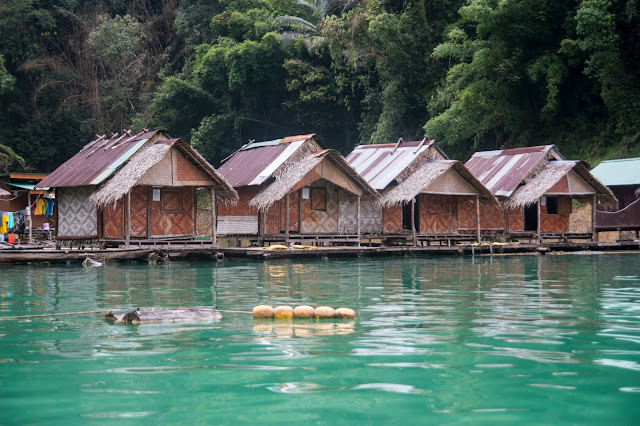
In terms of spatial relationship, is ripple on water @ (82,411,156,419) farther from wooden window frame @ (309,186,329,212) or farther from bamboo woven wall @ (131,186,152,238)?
wooden window frame @ (309,186,329,212)

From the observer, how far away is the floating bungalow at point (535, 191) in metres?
26.7

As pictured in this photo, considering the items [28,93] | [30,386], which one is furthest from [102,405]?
[28,93]

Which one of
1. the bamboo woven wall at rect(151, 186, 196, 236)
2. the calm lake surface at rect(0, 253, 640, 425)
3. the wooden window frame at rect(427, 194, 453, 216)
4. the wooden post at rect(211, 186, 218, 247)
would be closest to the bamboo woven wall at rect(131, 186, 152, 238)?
the bamboo woven wall at rect(151, 186, 196, 236)

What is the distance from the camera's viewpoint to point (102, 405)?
19.5 ft

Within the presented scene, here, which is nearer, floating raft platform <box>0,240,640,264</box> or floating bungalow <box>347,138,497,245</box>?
floating raft platform <box>0,240,640,264</box>

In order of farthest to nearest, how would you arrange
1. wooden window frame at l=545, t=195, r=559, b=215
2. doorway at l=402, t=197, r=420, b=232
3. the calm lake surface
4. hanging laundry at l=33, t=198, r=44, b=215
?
hanging laundry at l=33, t=198, r=44, b=215, wooden window frame at l=545, t=195, r=559, b=215, doorway at l=402, t=197, r=420, b=232, the calm lake surface

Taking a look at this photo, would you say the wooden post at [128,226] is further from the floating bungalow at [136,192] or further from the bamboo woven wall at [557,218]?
the bamboo woven wall at [557,218]

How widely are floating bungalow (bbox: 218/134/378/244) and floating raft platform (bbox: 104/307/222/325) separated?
13724 millimetres

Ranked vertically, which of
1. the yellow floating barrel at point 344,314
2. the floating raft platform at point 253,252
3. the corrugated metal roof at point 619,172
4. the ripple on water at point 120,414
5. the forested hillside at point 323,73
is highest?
the forested hillside at point 323,73

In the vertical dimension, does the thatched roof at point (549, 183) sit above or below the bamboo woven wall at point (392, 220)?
above

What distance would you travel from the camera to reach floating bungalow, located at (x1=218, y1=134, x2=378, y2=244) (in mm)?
24484

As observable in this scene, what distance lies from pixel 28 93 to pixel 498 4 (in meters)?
25.5

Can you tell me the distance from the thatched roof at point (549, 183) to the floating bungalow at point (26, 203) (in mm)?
16270

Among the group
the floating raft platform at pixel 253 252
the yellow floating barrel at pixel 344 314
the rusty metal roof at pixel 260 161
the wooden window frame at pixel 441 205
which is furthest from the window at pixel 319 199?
the yellow floating barrel at pixel 344 314
